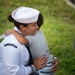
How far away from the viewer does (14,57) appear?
304 centimetres

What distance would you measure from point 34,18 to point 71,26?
5429 mm

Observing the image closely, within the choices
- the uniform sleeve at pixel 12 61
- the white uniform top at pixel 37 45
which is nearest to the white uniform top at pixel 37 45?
the white uniform top at pixel 37 45

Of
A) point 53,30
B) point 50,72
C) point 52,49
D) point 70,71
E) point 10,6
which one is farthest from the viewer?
point 10,6

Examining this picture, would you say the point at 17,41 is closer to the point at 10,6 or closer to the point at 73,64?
the point at 73,64

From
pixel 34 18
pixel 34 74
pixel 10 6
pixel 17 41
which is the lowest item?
pixel 10 6

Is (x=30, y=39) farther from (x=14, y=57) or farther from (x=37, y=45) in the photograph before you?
(x=14, y=57)

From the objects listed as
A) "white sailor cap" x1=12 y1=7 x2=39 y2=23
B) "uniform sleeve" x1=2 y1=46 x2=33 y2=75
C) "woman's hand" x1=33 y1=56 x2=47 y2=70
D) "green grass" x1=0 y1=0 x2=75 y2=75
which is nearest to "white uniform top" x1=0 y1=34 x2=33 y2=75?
"uniform sleeve" x1=2 y1=46 x2=33 y2=75

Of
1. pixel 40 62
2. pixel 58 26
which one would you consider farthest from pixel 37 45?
pixel 58 26

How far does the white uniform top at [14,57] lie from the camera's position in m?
3.04

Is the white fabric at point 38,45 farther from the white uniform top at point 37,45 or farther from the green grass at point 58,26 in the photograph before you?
the green grass at point 58,26

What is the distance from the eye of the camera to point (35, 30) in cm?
316

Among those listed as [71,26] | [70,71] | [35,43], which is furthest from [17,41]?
[71,26]

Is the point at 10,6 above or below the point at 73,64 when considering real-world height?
below

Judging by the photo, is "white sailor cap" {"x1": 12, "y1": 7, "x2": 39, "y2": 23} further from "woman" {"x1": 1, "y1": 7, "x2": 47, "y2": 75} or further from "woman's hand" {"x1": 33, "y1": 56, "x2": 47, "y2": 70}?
"woman's hand" {"x1": 33, "y1": 56, "x2": 47, "y2": 70}
